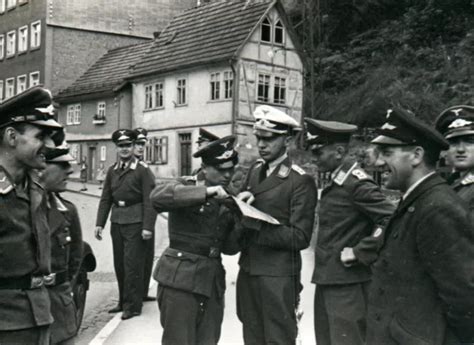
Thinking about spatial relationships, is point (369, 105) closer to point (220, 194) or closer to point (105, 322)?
point (105, 322)

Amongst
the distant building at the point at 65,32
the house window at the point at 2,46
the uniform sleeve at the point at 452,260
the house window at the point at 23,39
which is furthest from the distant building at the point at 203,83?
the uniform sleeve at the point at 452,260

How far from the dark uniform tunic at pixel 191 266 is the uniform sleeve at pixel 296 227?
36 centimetres

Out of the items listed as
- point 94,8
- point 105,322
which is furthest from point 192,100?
point 105,322

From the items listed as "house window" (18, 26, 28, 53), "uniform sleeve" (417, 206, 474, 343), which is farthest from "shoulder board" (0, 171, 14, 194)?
"house window" (18, 26, 28, 53)

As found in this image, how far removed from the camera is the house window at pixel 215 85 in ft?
112

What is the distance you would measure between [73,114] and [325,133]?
41.1 m

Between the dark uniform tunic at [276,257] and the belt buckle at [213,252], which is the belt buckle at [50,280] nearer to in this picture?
the belt buckle at [213,252]

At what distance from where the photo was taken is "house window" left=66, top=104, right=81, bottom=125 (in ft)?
145

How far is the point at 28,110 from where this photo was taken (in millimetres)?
3850

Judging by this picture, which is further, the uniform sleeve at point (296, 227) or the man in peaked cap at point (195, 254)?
the uniform sleeve at point (296, 227)

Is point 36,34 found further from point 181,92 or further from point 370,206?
point 370,206

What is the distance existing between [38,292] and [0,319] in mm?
263

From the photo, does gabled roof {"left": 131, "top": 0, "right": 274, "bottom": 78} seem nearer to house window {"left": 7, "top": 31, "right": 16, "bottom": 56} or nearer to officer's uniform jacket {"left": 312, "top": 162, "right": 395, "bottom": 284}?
house window {"left": 7, "top": 31, "right": 16, "bottom": 56}

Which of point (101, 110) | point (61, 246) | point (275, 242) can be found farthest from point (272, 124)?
point (101, 110)
